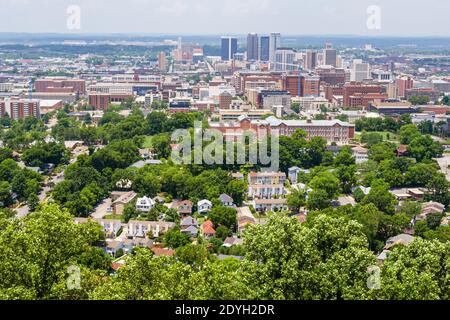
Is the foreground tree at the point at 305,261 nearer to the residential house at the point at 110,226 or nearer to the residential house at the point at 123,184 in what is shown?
the residential house at the point at 110,226

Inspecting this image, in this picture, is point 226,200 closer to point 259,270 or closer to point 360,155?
point 360,155

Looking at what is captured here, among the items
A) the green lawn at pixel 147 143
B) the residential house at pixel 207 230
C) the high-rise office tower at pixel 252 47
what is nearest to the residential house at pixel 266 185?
the residential house at pixel 207 230

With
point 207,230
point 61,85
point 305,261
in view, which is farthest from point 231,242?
point 61,85

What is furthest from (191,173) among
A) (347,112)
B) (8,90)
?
(8,90)

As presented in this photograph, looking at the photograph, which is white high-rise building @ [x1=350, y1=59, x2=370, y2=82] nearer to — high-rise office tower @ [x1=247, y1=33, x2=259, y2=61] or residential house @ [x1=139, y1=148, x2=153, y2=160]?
high-rise office tower @ [x1=247, y1=33, x2=259, y2=61]

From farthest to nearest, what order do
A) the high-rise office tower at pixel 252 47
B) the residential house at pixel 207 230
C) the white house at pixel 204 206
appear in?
the high-rise office tower at pixel 252 47
the white house at pixel 204 206
the residential house at pixel 207 230
